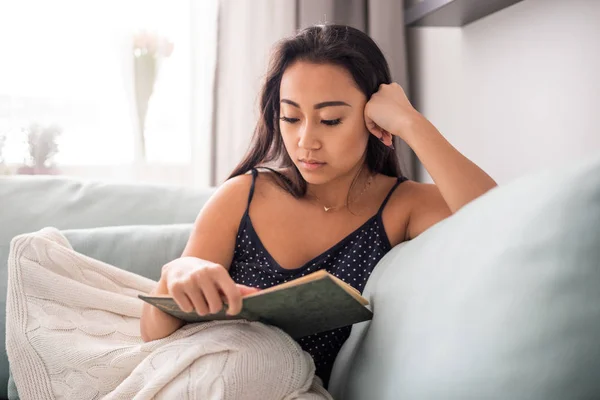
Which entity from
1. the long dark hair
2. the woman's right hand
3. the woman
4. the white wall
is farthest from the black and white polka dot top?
the white wall

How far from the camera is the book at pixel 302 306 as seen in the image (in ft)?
2.93

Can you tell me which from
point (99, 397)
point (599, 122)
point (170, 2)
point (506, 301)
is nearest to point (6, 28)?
point (170, 2)

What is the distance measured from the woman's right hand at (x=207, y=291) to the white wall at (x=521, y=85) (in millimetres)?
933

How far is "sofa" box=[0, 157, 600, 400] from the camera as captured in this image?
72 centimetres

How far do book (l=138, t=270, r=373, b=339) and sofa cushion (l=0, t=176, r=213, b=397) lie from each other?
0.62 meters

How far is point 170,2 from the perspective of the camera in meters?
2.73

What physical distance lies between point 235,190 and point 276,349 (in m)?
0.45

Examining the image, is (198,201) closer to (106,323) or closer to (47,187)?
(47,187)

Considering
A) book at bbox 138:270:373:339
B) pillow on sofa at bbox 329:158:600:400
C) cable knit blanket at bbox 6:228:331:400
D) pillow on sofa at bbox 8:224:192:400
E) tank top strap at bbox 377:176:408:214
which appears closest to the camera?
pillow on sofa at bbox 329:158:600:400

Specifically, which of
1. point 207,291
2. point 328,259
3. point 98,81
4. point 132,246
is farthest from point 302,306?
point 98,81

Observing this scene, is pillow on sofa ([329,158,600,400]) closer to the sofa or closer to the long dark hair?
the sofa

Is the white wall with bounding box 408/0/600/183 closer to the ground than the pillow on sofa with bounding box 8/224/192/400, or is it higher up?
higher up

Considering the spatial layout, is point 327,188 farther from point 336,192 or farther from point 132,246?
point 132,246

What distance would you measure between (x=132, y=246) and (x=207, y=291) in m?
0.62
